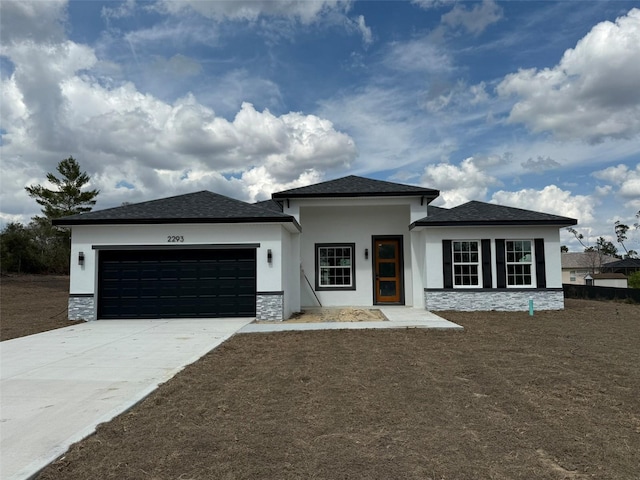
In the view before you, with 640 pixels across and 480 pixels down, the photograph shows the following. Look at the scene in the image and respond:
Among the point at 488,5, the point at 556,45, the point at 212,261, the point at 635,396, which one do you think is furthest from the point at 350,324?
the point at 556,45

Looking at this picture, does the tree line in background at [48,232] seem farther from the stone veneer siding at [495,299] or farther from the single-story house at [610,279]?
the single-story house at [610,279]

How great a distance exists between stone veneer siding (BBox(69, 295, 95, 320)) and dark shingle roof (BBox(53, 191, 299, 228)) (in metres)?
2.22

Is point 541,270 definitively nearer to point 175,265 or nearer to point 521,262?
point 521,262

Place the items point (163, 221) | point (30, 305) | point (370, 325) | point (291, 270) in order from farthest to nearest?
1. point (30, 305)
2. point (291, 270)
3. point (163, 221)
4. point (370, 325)

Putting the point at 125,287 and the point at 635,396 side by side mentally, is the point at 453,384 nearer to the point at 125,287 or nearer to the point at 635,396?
the point at 635,396

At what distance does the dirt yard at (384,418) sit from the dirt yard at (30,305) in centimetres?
Result: 678

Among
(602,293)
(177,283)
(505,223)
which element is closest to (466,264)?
(505,223)

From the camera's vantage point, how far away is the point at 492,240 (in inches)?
550

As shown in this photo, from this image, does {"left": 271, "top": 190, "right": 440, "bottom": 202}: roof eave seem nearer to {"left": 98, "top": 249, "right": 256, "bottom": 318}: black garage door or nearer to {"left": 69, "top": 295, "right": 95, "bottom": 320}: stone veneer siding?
Answer: {"left": 98, "top": 249, "right": 256, "bottom": 318}: black garage door

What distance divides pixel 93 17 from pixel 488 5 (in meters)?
10.5

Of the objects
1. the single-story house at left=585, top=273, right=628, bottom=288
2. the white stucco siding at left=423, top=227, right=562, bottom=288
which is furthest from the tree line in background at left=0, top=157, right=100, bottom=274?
the single-story house at left=585, top=273, right=628, bottom=288

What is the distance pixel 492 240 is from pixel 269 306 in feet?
24.5

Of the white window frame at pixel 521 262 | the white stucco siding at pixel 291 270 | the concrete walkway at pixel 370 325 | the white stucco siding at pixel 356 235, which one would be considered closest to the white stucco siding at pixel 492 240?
the white window frame at pixel 521 262

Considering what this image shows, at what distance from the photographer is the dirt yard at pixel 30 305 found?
11555mm
